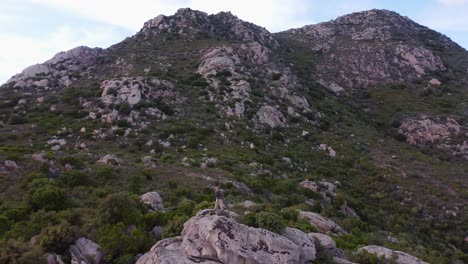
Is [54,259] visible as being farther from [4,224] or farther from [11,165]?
[11,165]

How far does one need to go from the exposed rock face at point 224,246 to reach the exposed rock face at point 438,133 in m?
38.0

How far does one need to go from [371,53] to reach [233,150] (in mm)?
45215

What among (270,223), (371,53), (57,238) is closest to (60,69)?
(57,238)

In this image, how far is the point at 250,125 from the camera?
38.9 metres

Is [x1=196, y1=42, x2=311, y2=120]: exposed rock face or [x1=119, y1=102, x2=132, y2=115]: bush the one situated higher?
[x1=196, y1=42, x2=311, y2=120]: exposed rock face

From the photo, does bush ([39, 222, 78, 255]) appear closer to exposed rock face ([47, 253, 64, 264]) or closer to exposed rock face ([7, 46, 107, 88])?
exposed rock face ([47, 253, 64, 264])

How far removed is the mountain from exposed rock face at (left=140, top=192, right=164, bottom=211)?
101 mm

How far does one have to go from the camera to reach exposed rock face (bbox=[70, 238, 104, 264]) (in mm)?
12625

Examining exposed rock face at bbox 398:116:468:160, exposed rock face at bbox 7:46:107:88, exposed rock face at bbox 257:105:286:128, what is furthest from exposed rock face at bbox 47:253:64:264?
exposed rock face at bbox 398:116:468:160

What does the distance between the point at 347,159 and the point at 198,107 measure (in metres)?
16.8

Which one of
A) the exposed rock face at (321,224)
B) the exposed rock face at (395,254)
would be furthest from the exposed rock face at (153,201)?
the exposed rock face at (395,254)

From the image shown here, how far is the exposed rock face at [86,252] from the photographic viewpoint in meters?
12.6

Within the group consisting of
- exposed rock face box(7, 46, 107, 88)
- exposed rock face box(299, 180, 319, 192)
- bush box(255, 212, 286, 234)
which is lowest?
exposed rock face box(299, 180, 319, 192)

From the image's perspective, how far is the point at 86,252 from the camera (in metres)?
13.0
